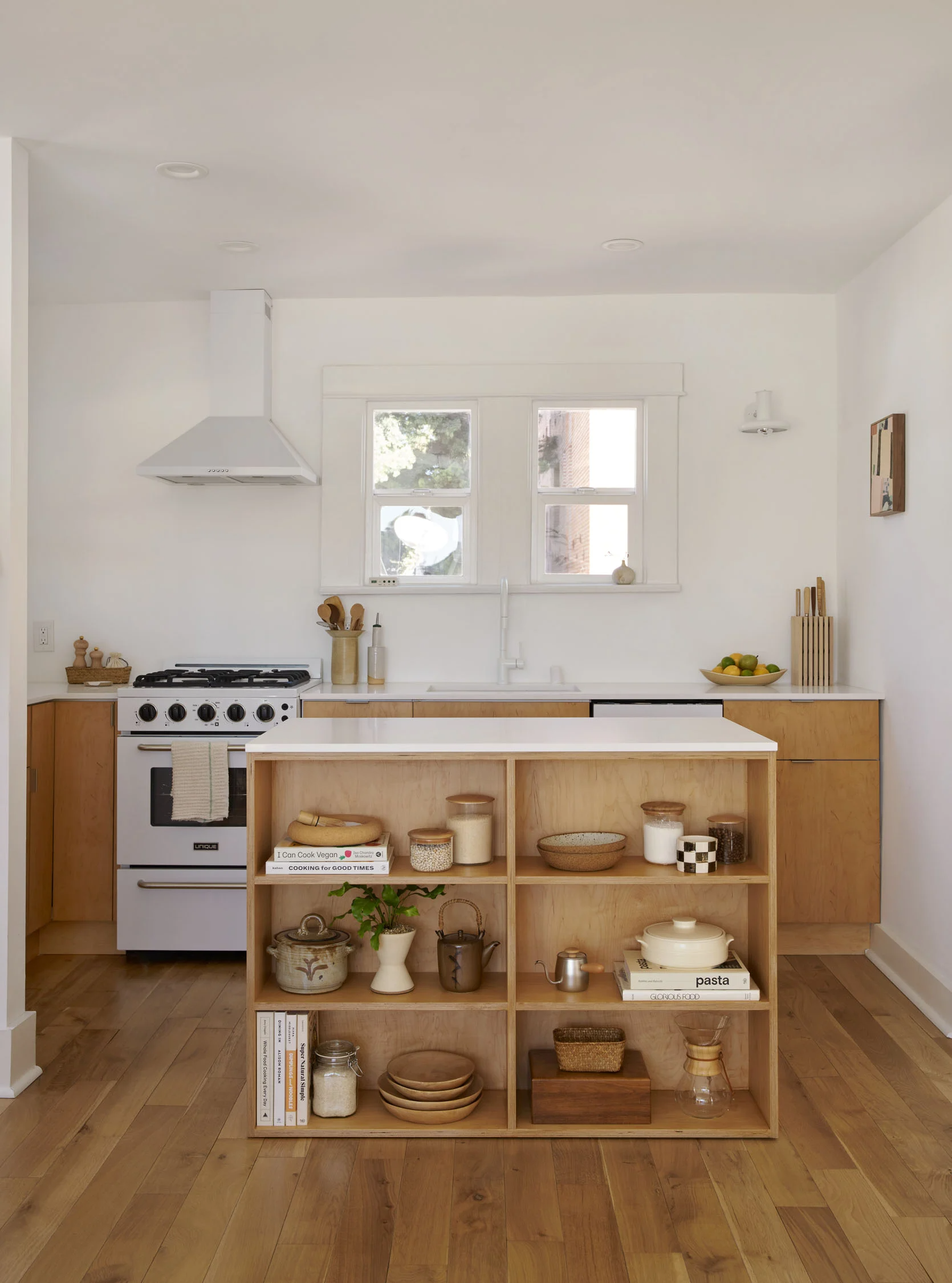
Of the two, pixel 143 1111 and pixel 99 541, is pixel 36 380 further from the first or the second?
pixel 143 1111

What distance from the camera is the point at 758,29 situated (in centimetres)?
250

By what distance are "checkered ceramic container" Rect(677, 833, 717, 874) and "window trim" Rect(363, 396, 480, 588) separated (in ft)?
7.65

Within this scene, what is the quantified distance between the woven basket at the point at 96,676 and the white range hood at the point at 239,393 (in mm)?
871

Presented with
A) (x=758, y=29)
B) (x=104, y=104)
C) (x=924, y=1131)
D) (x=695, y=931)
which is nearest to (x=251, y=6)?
(x=104, y=104)

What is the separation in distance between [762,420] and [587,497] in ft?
2.69

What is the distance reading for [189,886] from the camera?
4020 millimetres

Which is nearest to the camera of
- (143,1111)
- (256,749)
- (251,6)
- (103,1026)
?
(251,6)

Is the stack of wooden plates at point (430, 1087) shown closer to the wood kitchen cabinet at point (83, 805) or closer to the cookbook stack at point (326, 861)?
the cookbook stack at point (326, 861)

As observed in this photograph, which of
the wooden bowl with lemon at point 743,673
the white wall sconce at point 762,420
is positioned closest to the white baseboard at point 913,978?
the wooden bowl with lemon at point 743,673

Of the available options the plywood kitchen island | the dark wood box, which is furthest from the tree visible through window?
the dark wood box

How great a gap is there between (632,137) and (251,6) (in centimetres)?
118

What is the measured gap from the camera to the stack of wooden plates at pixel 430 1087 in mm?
2617

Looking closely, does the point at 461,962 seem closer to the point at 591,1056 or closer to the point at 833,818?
the point at 591,1056

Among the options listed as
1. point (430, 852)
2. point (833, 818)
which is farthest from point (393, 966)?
point (833, 818)
